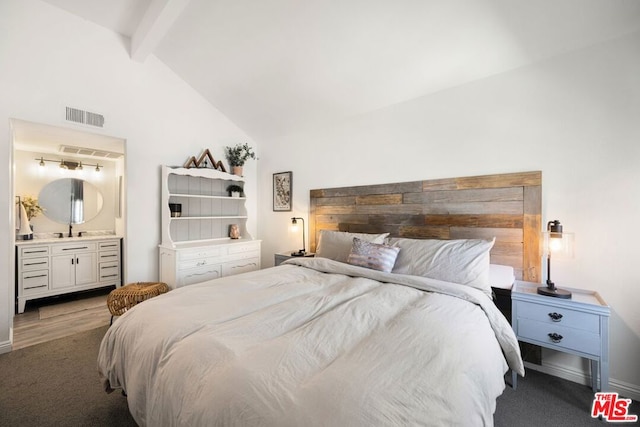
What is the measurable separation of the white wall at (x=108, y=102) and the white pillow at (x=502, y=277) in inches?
138

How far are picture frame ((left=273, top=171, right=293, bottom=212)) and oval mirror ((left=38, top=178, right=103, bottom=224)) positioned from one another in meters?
2.80

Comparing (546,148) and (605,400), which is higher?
(546,148)

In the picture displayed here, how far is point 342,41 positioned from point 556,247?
2287 mm

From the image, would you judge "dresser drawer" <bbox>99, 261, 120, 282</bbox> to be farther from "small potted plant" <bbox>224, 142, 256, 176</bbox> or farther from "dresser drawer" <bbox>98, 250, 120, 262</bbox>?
"small potted plant" <bbox>224, 142, 256, 176</bbox>

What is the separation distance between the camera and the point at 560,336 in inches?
67.5

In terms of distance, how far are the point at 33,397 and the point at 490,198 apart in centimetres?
360

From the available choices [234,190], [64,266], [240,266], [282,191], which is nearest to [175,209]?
[234,190]

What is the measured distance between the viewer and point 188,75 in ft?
10.9

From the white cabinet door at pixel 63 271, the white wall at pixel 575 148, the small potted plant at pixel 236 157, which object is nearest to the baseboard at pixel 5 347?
the white cabinet door at pixel 63 271

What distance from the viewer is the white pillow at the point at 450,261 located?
193cm

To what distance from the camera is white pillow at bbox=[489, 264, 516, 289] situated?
2.04 metres

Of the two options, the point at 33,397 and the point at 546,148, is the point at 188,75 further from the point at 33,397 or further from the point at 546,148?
the point at 546,148

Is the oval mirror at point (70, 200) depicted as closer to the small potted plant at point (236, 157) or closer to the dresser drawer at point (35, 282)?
the dresser drawer at point (35, 282)

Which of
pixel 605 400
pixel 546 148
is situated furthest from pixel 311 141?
pixel 605 400
